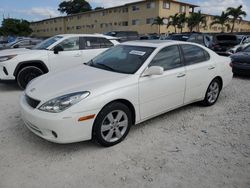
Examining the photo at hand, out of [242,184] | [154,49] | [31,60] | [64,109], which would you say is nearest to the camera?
[242,184]

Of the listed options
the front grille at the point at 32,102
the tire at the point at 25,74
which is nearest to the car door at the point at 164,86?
the front grille at the point at 32,102

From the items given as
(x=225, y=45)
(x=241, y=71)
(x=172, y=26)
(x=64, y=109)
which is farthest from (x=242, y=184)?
(x=172, y=26)

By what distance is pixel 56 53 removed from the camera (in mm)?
6695

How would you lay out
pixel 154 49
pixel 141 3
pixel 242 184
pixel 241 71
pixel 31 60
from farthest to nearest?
pixel 141 3, pixel 241 71, pixel 31 60, pixel 154 49, pixel 242 184

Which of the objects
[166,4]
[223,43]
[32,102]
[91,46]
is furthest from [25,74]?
[166,4]

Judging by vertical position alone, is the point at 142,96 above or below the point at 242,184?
above

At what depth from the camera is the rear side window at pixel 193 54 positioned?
4.44 meters

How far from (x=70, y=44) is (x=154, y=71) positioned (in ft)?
13.9

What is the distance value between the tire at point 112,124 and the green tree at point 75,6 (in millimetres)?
76169

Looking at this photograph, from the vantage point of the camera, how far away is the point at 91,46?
7.41 meters

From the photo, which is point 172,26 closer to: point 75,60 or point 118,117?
point 75,60

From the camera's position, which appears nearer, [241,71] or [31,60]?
[31,60]

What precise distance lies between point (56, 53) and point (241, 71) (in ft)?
20.6

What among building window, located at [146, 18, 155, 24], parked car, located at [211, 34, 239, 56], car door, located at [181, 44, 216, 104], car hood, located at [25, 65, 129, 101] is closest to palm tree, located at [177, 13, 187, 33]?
building window, located at [146, 18, 155, 24]
